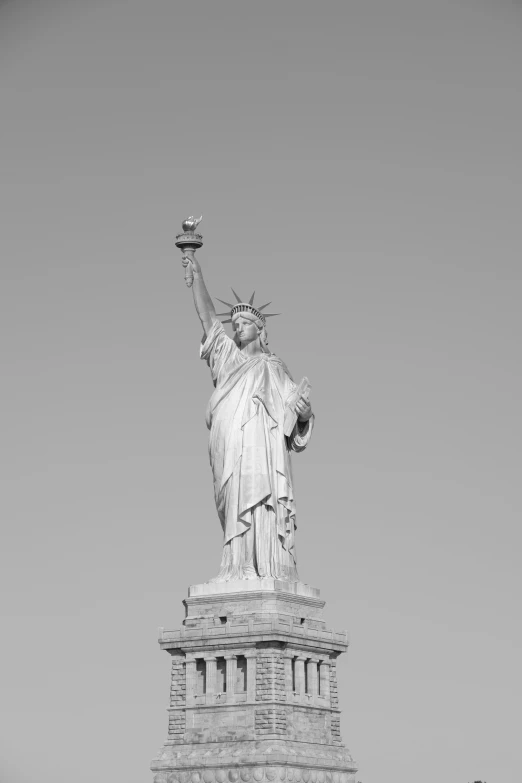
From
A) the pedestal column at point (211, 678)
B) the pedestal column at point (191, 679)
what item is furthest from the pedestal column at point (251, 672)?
the pedestal column at point (191, 679)

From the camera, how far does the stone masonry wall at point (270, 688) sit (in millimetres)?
44406

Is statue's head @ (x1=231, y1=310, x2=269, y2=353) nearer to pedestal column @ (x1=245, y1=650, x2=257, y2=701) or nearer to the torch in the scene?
the torch

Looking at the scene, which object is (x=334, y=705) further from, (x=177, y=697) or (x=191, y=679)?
(x=177, y=697)

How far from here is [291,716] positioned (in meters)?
45.1

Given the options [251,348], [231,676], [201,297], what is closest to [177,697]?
[231,676]

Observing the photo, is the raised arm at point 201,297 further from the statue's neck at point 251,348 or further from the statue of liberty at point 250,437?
the statue's neck at point 251,348

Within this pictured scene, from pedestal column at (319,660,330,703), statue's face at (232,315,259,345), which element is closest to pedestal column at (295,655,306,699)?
pedestal column at (319,660,330,703)

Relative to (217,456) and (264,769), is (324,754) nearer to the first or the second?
(264,769)

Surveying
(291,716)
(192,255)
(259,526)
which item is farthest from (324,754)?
(192,255)

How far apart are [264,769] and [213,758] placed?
1330 millimetres

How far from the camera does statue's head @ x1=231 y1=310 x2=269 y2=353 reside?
4859 centimetres

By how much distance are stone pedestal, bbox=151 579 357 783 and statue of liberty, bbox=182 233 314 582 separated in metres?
0.84

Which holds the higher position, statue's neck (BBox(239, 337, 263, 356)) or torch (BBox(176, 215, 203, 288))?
torch (BBox(176, 215, 203, 288))

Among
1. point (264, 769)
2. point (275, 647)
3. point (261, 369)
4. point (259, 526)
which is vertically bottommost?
point (264, 769)
